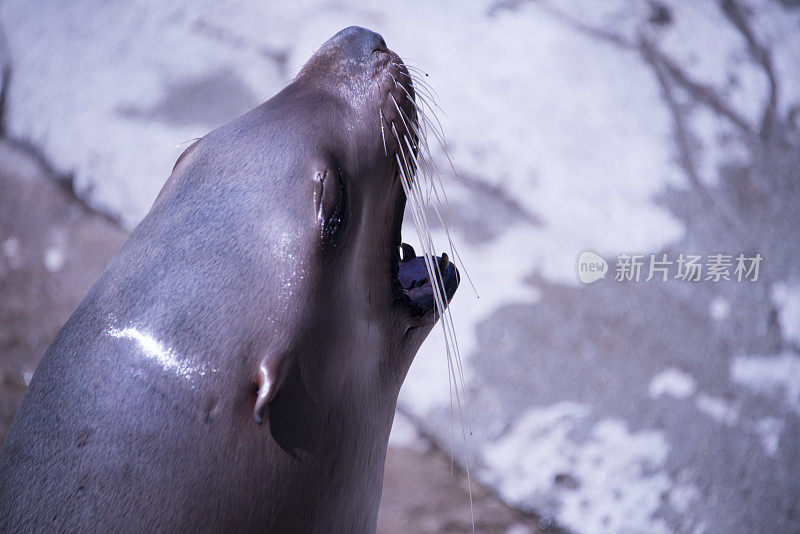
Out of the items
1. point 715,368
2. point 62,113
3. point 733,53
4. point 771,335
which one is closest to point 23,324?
point 62,113

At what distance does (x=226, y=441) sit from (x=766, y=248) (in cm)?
273

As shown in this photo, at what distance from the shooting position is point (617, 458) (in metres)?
2.56

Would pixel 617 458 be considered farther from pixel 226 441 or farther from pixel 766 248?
pixel 226 441

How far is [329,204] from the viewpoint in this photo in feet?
3.70

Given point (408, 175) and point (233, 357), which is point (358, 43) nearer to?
point (408, 175)

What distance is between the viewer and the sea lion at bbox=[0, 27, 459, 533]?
3.28ft

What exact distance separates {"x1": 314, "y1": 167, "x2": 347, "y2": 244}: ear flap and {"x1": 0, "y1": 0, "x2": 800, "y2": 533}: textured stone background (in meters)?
1.66

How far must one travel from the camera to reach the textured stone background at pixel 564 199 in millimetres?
2590

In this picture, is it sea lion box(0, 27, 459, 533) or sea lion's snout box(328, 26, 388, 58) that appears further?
sea lion's snout box(328, 26, 388, 58)

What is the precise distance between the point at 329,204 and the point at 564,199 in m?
2.05

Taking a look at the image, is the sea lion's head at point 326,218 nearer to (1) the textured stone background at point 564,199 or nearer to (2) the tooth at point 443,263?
(2) the tooth at point 443,263

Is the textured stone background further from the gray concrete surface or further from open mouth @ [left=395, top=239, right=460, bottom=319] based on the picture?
open mouth @ [left=395, top=239, right=460, bottom=319]

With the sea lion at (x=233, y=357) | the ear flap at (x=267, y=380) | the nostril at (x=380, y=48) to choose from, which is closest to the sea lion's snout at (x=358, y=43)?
the nostril at (x=380, y=48)

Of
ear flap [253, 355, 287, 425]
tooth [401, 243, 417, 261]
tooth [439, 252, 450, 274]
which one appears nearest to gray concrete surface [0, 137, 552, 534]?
tooth [401, 243, 417, 261]
